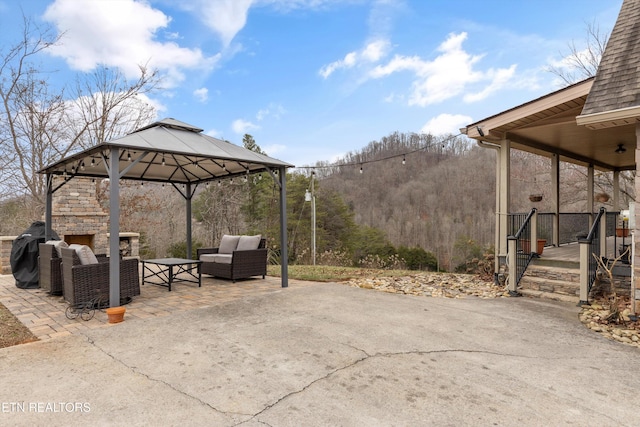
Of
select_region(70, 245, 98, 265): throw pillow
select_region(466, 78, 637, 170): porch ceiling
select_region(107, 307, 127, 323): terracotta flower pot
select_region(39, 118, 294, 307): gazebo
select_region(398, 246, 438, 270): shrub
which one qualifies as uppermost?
select_region(466, 78, 637, 170): porch ceiling

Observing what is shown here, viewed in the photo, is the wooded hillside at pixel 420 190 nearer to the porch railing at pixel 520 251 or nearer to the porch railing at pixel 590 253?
the porch railing at pixel 520 251

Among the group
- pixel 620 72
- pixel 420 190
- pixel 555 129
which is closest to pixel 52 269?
pixel 620 72

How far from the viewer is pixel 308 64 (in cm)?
1272

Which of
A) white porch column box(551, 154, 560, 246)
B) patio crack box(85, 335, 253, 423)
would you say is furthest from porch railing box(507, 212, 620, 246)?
patio crack box(85, 335, 253, 423)

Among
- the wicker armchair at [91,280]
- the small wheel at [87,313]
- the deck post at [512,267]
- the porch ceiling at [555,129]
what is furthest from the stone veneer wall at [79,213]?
the deck post at [512,267]

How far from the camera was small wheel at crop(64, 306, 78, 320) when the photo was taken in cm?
428

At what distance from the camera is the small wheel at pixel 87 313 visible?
166 inches

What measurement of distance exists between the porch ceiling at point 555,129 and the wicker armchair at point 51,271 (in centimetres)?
714

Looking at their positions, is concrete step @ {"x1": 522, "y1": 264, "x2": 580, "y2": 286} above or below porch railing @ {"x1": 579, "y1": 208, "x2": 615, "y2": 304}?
below

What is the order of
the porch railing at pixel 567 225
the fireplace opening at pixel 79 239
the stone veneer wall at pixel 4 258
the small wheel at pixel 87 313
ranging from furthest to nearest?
the fireplace opening at pixel 79 239 → the porch railing at pixel 567 225 → the stone veneer wall at pixel 4 258 → the small wheel at pixel 87 313

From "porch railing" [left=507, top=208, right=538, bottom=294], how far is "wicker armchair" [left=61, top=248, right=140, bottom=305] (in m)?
5.78

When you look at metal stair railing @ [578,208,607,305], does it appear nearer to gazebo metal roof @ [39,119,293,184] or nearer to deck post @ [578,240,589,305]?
deck post @ [578,240,589,305]

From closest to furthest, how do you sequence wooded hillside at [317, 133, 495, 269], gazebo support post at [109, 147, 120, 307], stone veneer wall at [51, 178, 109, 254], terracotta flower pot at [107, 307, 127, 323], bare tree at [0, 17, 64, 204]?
terracotta flower pot at [107, 307, 127, 323]
gazebo support post at [109, 147, 120, 307]
stone veneer wall at [51, 178, 109, 254]
bare tree at [0, 17, 64, 204]
wooded hillside at [317, 133, 495, 269]

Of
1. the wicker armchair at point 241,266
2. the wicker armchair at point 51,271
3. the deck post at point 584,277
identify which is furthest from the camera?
the wicker armchair at point 241,266
